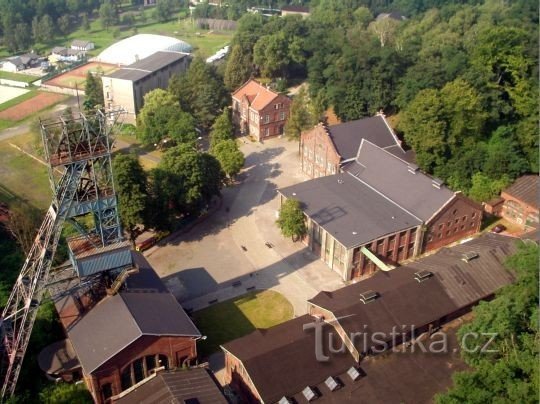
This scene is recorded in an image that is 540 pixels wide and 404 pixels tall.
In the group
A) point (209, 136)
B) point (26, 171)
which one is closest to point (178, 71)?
point (209, 136)

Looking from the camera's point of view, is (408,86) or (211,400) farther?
(408,86)

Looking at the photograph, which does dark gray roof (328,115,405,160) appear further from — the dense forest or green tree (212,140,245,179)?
green tree (212,140,245,179)

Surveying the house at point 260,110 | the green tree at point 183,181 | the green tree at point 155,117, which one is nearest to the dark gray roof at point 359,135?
the green tree at point 183,181

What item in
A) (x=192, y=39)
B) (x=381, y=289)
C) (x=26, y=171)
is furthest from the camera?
(x=192, y=39)

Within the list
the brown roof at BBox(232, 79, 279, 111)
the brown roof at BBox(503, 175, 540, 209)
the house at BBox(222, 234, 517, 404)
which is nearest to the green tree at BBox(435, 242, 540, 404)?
the house at BBox(222, 234, 517, 404)

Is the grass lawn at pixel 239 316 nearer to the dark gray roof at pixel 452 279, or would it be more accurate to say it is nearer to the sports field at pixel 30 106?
the dark gray roof at pixel 452 279

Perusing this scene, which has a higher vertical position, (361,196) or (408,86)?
(408,86)

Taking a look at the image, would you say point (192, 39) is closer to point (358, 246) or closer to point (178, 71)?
point (178, 71)
